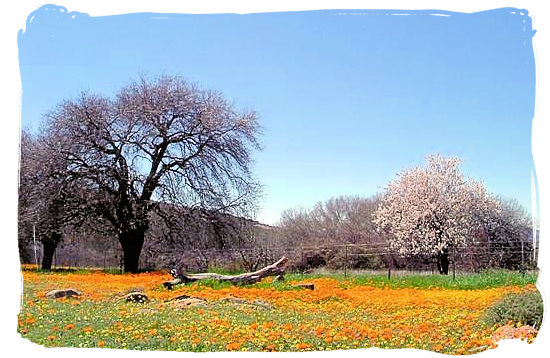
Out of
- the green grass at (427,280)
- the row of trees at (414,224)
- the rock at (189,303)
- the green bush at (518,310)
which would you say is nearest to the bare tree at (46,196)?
the rock at (189,303)

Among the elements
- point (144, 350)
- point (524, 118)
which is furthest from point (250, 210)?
point (524, 118)

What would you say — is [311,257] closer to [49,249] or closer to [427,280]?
[427,280]

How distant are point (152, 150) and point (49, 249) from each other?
44.4 inches

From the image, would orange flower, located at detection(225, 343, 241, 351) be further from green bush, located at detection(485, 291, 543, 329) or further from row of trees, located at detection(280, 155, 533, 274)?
green bush, located at detection(485, 291, 543, 329)

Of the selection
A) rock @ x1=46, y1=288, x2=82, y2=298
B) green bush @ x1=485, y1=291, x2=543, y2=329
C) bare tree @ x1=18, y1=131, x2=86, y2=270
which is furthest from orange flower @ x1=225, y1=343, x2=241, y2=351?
green bush @ x1=485, y1=291, x2=543, y2=329

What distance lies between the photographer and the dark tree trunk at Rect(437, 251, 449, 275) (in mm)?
6047

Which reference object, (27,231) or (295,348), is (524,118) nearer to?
(295,348)

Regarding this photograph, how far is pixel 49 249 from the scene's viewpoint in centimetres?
621

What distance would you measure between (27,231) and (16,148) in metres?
0.65

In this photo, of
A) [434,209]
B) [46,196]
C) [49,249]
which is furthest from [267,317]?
[46,196]

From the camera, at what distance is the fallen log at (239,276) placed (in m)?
6.14

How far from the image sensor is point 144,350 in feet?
18.9

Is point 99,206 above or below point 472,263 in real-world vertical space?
above

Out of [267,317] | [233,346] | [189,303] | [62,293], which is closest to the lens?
[233,346]
